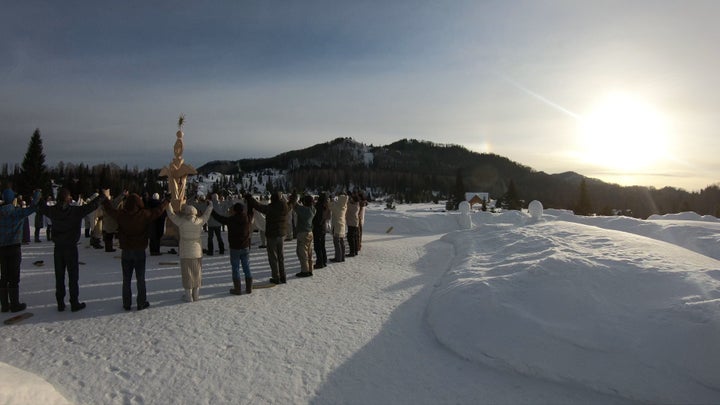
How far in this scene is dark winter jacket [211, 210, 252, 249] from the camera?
795 cm

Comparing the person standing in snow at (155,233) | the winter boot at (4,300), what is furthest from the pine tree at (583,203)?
the winter boot at (4,300)

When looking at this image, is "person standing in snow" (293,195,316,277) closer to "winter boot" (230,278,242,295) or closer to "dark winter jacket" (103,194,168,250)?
"winter boot" (230,278,242,295)

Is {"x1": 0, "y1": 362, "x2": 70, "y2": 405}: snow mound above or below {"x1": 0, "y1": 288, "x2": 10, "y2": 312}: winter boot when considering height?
below

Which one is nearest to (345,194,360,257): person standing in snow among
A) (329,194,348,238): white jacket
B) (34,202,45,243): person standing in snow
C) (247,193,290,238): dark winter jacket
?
(329,194,348,238): white jacket

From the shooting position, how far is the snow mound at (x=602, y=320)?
4574mm

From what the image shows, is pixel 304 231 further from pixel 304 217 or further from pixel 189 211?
pixel 189 211

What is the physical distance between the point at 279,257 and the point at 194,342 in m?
3.63

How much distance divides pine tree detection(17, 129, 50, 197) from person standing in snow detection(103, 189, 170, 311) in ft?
186

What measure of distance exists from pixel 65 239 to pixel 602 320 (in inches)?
341

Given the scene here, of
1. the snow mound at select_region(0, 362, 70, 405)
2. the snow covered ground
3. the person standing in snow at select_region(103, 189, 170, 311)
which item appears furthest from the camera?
the person standing in snow at select_region(103, 189, 170, 311)

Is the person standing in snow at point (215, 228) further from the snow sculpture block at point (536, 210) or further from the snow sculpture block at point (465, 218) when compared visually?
the snow sculpture block at point (536, 210)

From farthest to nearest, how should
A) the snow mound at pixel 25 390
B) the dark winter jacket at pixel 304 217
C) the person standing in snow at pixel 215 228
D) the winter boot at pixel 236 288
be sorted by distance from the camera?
the person standing in snow at pixel 215 228 → the dark winter jacket at pixel 304 217 → the winter boot at pixel 236 288 → the snow mound at pixel 25 390

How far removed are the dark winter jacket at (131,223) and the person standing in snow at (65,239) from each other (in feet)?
1.35

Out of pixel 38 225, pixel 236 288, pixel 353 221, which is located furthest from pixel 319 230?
pixel 38 225
